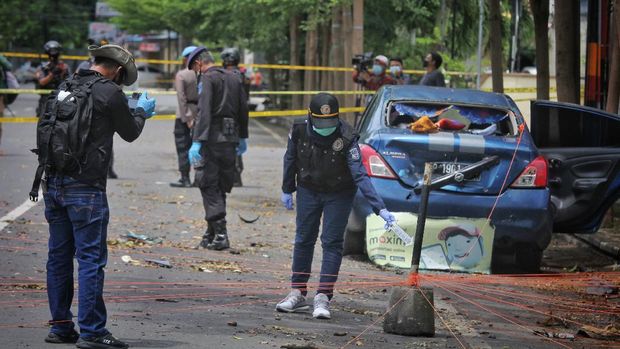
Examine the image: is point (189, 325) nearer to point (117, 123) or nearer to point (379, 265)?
point (117, 123)

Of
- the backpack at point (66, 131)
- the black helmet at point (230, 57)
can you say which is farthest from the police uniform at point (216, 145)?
the backpack at point (66, 131)

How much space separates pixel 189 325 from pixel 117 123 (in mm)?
1483

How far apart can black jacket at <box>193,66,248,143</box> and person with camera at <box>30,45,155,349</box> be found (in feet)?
14.2

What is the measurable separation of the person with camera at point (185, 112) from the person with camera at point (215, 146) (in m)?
4.25

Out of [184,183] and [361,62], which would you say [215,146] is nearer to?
[184,183]

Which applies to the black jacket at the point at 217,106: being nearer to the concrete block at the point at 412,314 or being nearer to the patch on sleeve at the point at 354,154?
the patch on sleeve at the point at 354,154

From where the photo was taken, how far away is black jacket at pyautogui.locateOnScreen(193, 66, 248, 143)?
1138cm

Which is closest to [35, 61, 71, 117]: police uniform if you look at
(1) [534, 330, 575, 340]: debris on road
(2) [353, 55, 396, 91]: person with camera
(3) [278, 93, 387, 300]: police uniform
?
(2) [353, 55, 396, 91]: person with camera

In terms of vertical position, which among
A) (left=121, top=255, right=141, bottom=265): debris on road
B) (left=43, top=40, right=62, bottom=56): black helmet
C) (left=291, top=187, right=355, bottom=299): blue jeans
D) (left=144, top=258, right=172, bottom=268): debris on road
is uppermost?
(left=43, top=40, right=62, bottom=56): black helmet

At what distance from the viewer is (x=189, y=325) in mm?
7664

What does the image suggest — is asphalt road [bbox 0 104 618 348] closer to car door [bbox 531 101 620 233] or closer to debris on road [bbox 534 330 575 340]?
debris on road [bbox 534 330 575 340]

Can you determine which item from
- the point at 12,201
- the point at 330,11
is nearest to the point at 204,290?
the point at 12,201

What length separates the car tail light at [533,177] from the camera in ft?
34.1

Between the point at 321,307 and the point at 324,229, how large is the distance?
0.63 meters
